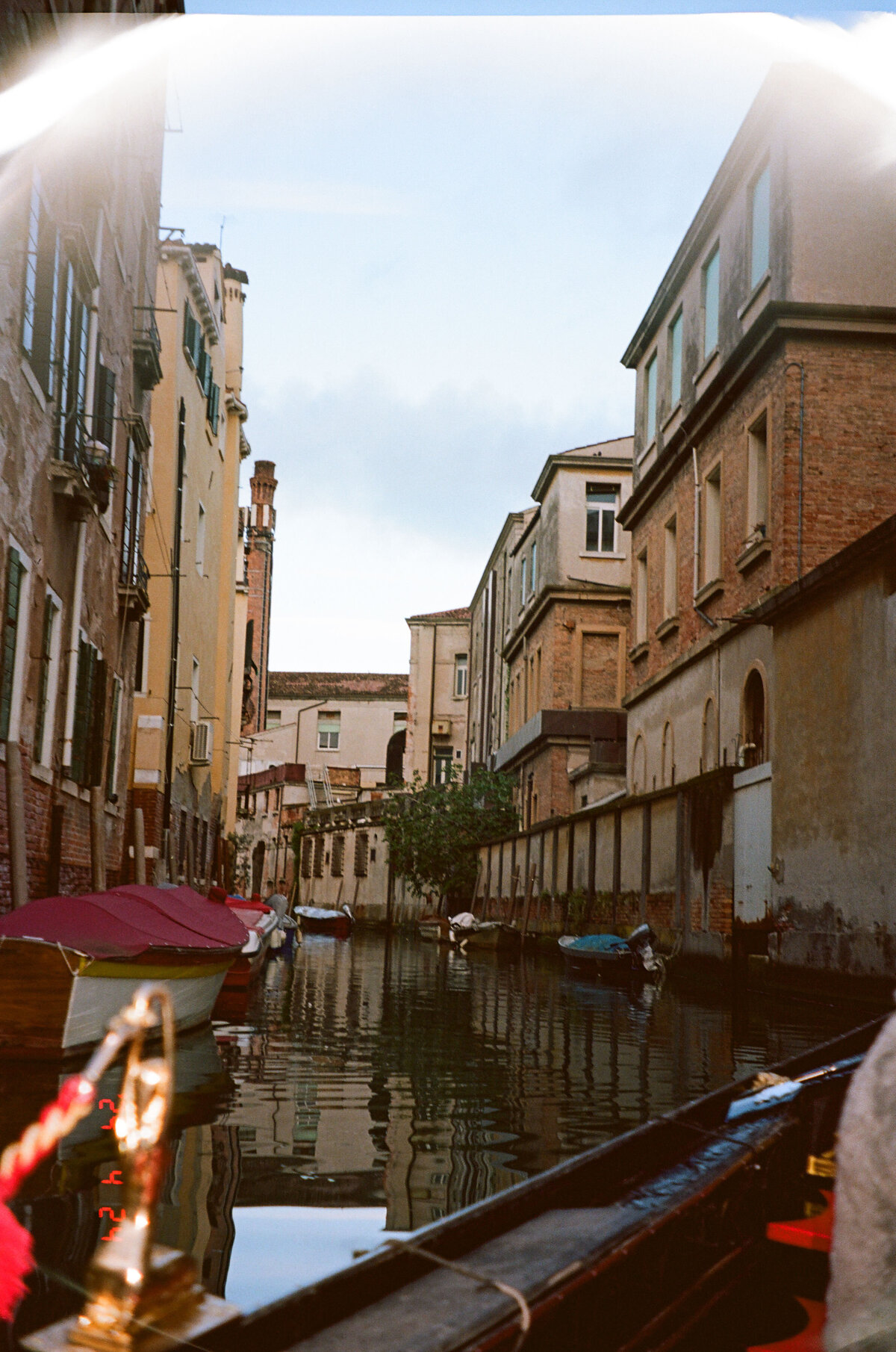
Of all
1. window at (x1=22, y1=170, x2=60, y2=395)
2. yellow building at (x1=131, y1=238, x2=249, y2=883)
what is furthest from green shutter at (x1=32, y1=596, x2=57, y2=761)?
yellow building at (x1=131, y1=238, x2=249, y2=883)

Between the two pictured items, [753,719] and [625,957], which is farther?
[625,957]

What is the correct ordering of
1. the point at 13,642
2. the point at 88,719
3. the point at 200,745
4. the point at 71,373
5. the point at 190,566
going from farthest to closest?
the point at 200,745, the point at 190,566, the point at 88,719, the point at 71,373, the point at 13,642

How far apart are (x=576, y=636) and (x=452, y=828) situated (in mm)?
9192

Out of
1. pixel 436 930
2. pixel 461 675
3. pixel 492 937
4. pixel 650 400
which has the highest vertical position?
pixel 650 400

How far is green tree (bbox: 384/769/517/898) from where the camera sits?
42531 millimetres

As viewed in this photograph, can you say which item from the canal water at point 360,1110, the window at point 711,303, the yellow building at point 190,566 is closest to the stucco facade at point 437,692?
the yellow building at point 190,566

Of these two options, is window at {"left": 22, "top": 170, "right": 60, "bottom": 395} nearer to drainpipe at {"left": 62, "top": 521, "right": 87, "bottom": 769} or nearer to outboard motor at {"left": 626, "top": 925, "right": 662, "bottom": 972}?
drainpipe at {"left": 62, "top": 521, "right": 87, "bottom": 769}

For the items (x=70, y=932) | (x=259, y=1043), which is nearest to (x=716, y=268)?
(x=259, y=1043)

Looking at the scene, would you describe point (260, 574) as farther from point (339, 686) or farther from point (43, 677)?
point (43, 677)

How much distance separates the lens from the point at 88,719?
14.6 meters

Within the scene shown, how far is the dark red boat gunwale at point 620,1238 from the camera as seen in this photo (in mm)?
2230

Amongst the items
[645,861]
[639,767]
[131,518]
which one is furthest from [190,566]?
[645,861]

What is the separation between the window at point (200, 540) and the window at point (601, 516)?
41.2 ft

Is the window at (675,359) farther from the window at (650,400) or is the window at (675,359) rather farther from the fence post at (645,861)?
the fence post at (645,861)
